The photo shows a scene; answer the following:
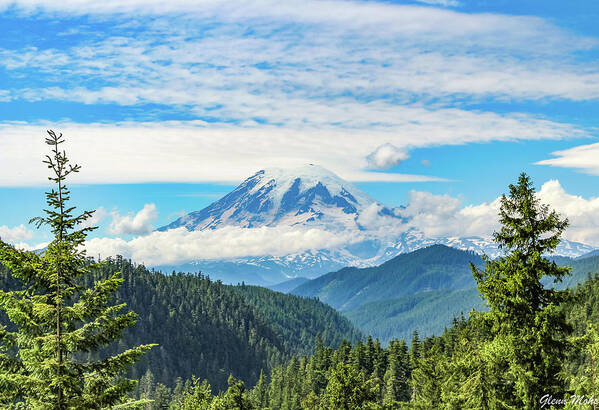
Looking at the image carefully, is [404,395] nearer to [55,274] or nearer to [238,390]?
[238,390]

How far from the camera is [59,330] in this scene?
1612cm

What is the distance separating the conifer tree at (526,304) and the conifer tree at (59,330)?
1304 centimetres

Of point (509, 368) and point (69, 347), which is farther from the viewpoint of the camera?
point (509, 368)

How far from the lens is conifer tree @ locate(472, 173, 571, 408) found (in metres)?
19.5

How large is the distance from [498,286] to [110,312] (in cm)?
1399

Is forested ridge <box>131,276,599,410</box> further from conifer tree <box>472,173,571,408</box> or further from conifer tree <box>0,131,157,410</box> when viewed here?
conifer tree <box>0,131,157,410</box>

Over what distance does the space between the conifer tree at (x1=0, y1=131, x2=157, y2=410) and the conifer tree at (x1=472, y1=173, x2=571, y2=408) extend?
1304 cm

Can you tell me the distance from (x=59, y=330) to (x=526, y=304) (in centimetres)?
1621

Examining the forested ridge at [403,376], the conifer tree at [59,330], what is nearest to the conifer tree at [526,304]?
the forested ridge at [403,376]

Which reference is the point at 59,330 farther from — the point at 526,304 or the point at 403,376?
the point at 403,376

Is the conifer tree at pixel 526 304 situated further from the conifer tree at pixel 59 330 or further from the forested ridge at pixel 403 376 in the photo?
the conifer tree at pixel 59 330

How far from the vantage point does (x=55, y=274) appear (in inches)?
630

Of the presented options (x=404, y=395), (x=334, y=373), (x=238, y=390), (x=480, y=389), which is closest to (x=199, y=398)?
(x=238, y=390)

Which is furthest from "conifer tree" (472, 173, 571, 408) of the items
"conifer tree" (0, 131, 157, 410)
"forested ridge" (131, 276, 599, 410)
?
A: "conifer tree" (0, 131, 157, 410)
